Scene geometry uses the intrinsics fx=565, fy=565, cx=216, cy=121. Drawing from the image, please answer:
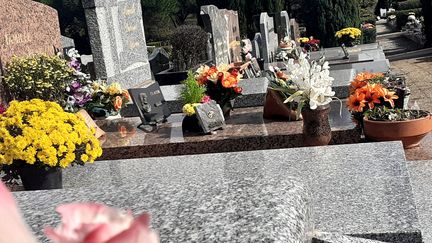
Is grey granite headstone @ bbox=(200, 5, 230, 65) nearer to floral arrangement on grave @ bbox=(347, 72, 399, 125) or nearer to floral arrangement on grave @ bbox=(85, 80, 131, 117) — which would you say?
floral arrangement on grave @ bbox=(85, 80, 131, 117)

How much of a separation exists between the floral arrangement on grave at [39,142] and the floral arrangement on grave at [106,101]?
264cm

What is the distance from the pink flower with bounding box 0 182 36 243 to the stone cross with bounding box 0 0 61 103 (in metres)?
6.68

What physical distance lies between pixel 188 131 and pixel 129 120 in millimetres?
1379

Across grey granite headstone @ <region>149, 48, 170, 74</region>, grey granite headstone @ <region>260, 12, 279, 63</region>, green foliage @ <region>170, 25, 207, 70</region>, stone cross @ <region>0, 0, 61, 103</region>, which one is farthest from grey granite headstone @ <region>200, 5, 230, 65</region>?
grey granite headstone @ <region>149, 48, 170, 74</region>

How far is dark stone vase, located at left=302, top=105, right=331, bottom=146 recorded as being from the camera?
4.64m

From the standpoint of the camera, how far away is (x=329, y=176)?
331cm

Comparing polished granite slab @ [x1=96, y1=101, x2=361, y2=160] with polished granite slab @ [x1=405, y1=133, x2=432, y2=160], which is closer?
polished granite slab @ [x1=405, y1=133, x2=432, y2=160]

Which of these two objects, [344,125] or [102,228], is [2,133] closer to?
[344,125]

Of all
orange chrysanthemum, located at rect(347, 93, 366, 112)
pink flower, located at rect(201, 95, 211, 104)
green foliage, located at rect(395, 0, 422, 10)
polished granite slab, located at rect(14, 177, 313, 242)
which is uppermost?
polished granite slab, located at rect(14, 177, 313, 242)

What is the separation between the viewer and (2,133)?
3770mm

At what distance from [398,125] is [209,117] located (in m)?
1.81

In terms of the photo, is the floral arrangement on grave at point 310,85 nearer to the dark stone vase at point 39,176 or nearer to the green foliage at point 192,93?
the green foliage at point 192,93

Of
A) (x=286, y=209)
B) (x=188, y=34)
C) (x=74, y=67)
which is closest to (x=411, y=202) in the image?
(x=286, y=209)

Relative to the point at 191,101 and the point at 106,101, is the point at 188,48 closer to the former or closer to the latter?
the point at 106,101
